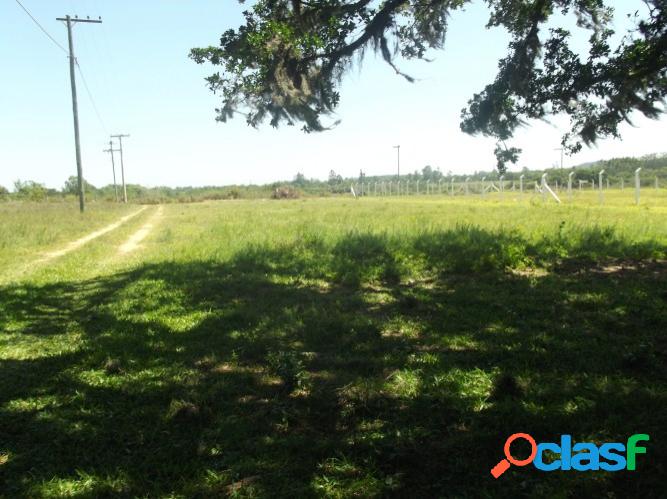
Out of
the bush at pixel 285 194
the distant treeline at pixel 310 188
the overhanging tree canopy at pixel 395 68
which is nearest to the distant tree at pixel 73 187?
the distant treeline at pixel 310 188

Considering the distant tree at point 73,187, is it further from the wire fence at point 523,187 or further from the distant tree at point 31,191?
the wire fence at point 523,187

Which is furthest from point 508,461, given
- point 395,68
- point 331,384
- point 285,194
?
point 285,194

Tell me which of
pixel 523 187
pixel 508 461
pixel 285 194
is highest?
pixel 285 194

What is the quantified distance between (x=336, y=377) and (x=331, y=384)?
0.15 meters

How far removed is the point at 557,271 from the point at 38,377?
738cm

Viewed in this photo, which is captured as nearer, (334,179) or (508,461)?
(508,461)

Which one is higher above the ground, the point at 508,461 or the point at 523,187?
the point at 523,187

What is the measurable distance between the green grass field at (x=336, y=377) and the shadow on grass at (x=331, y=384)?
2 cm

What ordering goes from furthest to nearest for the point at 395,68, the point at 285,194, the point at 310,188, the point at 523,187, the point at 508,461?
1. the point at 310,188
2. the point at 285,194
3. the point at 523,187
4. the point at 395,68
5. the point at 508,461

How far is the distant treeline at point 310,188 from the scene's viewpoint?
29.4 m

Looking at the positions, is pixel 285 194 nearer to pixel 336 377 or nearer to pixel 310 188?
pixel 310 188

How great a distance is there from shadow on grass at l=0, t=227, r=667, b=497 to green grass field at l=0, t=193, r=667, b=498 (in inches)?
0.7

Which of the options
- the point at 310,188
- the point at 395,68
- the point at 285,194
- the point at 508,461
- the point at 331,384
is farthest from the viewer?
the point at 310,188

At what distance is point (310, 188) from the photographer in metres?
88.1
